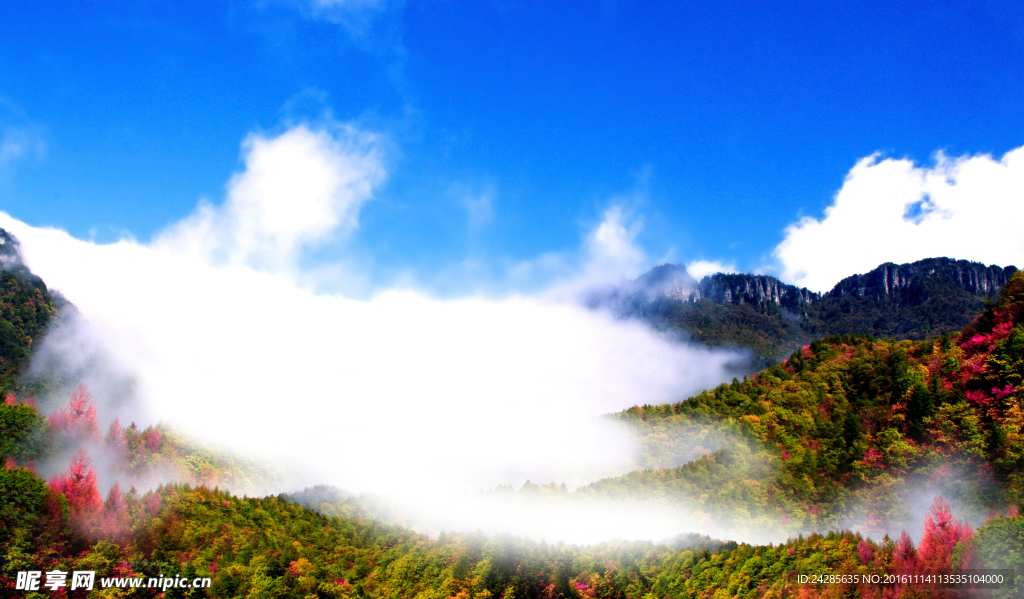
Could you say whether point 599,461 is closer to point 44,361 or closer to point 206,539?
point 206,539

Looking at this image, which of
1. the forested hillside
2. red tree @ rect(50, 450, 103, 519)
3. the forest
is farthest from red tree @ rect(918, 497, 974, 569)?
red tree @ rect(50, 450, 103, 519)

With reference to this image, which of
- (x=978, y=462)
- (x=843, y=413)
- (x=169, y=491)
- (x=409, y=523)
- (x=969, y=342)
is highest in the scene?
(x=969, y=342)

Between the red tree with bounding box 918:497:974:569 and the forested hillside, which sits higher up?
the forested hillside

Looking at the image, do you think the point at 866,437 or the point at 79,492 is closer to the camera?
the point at 866,437

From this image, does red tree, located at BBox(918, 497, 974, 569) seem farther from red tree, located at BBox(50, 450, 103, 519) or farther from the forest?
red tree, located at BBox(50, 450, 103, 519)

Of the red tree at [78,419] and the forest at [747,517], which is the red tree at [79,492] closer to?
the forest at [747,517]

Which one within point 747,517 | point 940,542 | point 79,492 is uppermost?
point 940,542

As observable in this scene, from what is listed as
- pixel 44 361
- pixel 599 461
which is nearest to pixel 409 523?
pixel 599 461

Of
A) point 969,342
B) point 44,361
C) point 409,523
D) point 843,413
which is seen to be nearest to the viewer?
point 969,342

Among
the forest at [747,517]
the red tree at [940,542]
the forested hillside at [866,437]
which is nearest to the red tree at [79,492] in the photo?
the forest at [747,517]

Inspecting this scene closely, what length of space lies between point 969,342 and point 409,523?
128189mm

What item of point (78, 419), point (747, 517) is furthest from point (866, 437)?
point (78, 419)

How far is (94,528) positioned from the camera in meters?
70.8

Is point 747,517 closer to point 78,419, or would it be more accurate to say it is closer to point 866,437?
point 866,437
